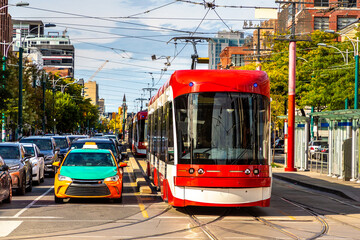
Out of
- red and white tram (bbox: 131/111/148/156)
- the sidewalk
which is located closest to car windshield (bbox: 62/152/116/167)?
the sidewalk

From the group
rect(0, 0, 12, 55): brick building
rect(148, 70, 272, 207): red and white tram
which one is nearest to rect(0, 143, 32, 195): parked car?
rect(148, 70, 272, 207): red and white tram

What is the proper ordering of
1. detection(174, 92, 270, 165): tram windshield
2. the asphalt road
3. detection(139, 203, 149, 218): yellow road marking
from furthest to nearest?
1. detection(139, 203, 149, 218): yellow road marking
2. detection(174, 92, 270, 165): tram windshield
3. the asphalt road

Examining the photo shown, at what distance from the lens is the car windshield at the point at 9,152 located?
20.9 metres

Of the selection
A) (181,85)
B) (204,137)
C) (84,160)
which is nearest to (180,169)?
(204,137)

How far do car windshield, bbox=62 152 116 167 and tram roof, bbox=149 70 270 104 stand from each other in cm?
418

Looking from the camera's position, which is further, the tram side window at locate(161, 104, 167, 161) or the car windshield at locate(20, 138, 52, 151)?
the car windshield at locate(20, 138, 52, 151)

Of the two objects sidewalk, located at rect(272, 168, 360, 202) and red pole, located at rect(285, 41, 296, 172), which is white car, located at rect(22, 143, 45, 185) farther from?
red pole, located at rect(285, 41, 296, 172)

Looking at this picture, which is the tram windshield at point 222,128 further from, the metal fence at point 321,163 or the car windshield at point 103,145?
the metal fence at point 321,163

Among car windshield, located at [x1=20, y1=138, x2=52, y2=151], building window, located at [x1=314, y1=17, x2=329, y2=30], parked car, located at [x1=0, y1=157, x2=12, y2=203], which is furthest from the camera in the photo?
building window, located at [x1=314, y1=17, x2=329, y2=30]

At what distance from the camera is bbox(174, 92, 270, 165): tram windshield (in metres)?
14.9

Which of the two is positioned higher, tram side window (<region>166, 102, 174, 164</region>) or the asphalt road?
tram side window (<region>166, 102, 174, 164</region>)

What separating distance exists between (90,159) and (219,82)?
17.3ft

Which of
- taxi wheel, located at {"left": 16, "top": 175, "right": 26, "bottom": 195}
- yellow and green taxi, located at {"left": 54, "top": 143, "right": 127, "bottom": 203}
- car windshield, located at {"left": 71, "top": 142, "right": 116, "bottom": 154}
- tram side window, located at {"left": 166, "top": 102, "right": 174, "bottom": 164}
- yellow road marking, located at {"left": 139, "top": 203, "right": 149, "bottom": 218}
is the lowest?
yellow road marking, located at {"left": 139, "top": 203, "right": 149, "bottom": 218}

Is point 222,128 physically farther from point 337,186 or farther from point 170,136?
point 337,186
